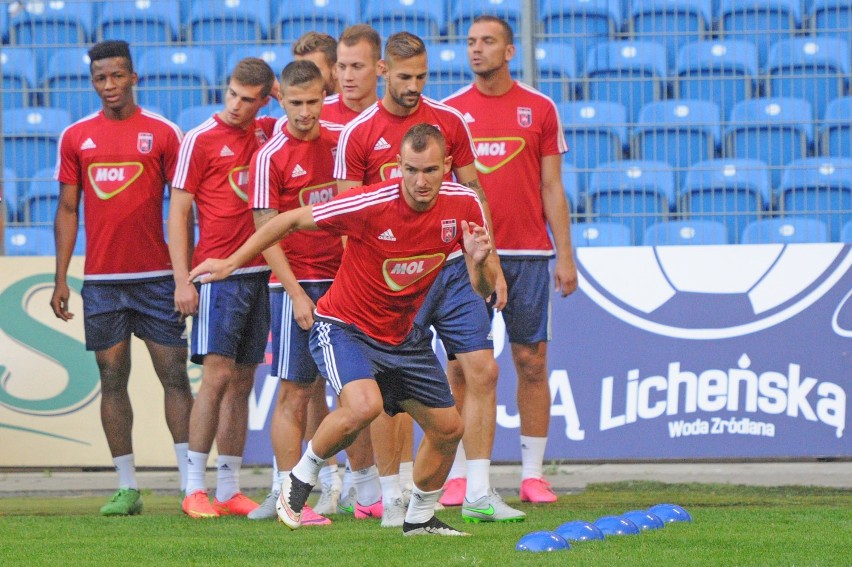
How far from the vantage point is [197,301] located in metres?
→ 6.85

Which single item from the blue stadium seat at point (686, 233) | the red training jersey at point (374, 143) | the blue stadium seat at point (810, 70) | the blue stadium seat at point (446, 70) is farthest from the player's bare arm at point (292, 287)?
the blue stadium seat at point (810, 70)

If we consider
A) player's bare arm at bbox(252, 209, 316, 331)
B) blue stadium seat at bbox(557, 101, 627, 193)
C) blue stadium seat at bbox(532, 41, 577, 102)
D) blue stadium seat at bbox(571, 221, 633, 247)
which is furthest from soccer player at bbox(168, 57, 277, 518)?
blue stadium seat at bbox(532, 41, 577, 102)

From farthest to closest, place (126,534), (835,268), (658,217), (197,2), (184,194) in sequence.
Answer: (197,2), (658,217), (835,268), (184,194), (126,534)

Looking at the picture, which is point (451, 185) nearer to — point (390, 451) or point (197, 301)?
point (390, 451)

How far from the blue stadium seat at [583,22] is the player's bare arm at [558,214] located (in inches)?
112

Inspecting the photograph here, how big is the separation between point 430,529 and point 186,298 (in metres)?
1.99

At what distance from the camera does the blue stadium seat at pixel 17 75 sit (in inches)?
399

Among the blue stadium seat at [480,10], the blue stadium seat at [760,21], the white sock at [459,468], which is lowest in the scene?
the white sock at [459,468]

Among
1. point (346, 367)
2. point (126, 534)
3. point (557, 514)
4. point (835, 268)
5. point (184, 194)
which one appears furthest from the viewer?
point (835, 268)

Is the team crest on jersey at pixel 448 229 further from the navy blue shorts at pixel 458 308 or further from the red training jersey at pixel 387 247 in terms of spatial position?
the navy blue shorts at pixel 458 308

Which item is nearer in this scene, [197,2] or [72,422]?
[72,422]

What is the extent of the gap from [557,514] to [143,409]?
11.5 feet

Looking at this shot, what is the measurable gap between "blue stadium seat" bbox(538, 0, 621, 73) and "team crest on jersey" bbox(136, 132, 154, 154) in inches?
143

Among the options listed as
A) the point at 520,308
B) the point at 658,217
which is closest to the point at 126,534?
the point at 520,308
